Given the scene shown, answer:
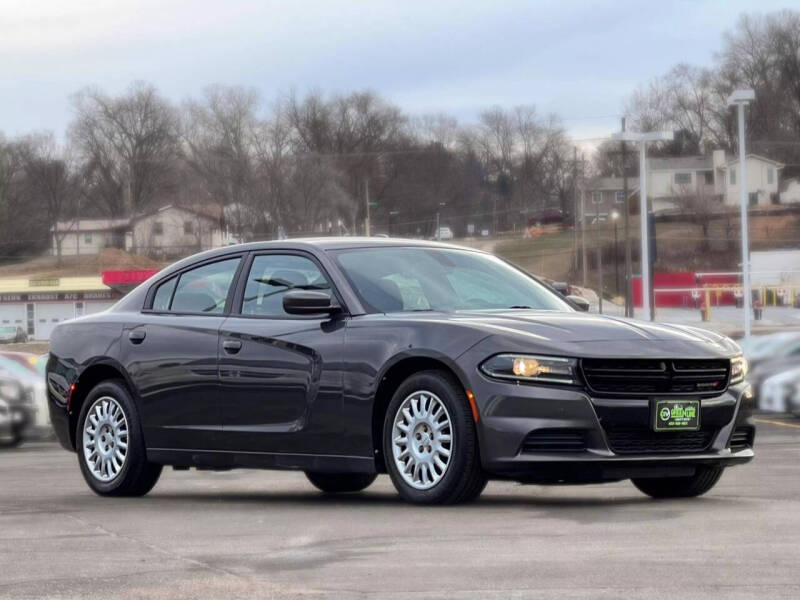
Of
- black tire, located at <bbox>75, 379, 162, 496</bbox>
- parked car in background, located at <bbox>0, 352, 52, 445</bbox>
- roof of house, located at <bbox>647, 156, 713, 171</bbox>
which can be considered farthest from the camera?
roof of house, located at <bbox>647, 156, 713, 171</bbox>

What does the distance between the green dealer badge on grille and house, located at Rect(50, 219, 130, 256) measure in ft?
320

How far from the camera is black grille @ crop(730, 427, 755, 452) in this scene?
353 inches

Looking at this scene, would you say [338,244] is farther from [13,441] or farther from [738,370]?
[13,441]

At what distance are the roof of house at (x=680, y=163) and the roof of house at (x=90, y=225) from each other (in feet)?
142

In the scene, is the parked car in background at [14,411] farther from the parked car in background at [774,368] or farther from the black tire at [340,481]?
the black tire at [340,481]

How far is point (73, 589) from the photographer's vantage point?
19.4ft

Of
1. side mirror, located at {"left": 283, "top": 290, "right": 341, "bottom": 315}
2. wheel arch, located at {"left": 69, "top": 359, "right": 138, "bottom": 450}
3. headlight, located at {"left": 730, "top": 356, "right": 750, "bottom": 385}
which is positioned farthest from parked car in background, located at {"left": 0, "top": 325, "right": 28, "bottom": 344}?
headlight, located at {"left": 730, "top": 356, "right": 750, "bottom": 385}

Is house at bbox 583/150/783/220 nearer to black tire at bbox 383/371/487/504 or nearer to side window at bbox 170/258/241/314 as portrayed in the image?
side window at bbox 170/258/241/314

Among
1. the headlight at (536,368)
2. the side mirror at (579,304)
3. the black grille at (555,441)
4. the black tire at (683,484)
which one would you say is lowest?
the black tire at (683,484)

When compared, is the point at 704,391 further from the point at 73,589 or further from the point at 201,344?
the point at 73,589

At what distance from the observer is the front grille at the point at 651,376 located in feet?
27.5

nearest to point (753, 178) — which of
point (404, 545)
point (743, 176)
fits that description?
point (743, 176)

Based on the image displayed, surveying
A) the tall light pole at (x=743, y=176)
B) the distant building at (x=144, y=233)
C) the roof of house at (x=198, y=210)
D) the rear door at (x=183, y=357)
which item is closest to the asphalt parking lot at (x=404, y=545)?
the rear door at (x=183, y=357)

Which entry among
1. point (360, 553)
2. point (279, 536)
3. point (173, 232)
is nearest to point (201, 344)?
point (279, 536)
